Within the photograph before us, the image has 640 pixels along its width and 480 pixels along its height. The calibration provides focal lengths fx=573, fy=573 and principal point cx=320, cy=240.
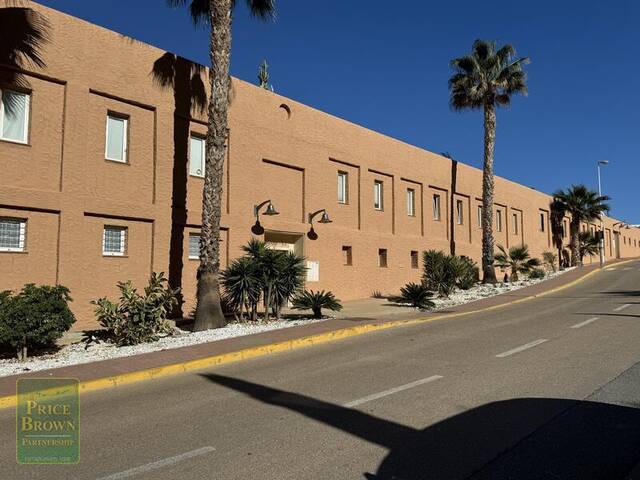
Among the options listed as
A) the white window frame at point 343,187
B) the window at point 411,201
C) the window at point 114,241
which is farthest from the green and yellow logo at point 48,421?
the window at point 411,201

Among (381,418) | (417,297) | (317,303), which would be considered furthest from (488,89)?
(381,418)

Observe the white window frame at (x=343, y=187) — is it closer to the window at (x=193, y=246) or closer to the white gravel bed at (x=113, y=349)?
the window at (x=193, y=246)

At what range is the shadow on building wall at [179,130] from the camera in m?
16.0

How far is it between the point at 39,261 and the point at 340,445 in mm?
10335

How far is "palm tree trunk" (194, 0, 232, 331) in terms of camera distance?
45.8 ft

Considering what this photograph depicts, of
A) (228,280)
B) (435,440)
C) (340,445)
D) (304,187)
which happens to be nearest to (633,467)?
(435,440)

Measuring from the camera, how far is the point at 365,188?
79.0 ft

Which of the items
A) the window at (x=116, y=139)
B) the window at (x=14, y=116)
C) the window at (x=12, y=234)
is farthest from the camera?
the window at (x=116, y=139)

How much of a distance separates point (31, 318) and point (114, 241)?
457cm

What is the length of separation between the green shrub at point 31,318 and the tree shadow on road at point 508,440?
598 centimetres

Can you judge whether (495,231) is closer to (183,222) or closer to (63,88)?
(183,222)

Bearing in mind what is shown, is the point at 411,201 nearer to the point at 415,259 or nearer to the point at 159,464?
the point at 415,259

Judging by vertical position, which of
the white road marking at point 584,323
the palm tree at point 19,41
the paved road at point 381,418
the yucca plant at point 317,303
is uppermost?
the palm tree at point 19,41

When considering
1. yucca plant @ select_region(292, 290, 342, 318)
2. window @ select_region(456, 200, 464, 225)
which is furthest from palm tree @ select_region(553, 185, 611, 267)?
yucca plant @ select_region(292, 290, 342, 318)
